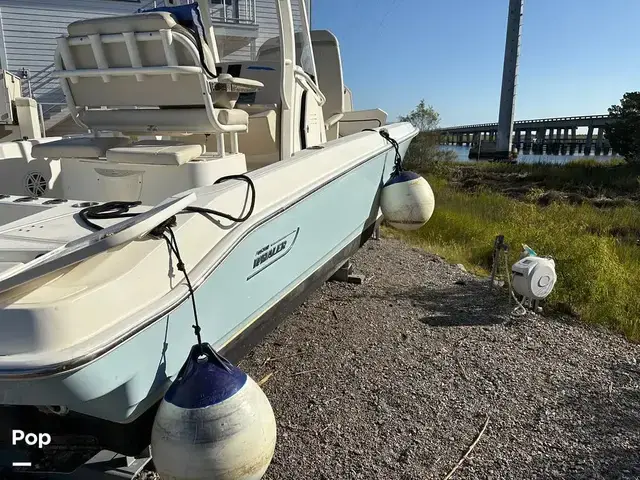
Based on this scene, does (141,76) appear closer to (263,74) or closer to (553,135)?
(263,74)

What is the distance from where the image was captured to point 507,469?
8.43 ft

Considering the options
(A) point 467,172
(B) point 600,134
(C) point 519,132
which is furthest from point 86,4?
(C) point 519,132

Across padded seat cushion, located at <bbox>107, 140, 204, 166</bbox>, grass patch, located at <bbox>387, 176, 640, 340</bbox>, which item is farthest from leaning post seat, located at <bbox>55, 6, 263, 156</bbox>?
grass patch, located at <bbox>387, 176, 640, 340</bbox>

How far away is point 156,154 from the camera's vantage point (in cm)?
294

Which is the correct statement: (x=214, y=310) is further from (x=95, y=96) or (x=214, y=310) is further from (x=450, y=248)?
(x=450, y=248)

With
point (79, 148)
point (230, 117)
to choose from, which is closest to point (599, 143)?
point (230, 117)

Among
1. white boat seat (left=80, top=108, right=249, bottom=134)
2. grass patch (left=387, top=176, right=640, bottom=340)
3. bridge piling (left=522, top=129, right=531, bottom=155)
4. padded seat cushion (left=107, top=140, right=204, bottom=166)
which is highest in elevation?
white boat seat (left=80, top=108, right=249, bottom=134)

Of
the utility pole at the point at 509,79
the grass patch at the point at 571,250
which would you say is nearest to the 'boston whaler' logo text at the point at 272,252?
the grass patch at the point at 571,250

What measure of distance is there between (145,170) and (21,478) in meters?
1.64

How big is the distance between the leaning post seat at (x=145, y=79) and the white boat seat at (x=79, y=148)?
0.29 feet

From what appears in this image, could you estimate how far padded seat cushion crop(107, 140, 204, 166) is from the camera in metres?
2.92

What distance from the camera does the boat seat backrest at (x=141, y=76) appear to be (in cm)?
298

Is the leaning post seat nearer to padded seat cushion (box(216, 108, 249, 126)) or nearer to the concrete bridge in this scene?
padded seat cushion (box(216, 108, 249, 126))

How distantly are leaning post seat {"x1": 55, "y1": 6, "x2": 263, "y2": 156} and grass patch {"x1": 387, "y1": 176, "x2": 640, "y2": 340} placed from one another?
3259 millimetres
